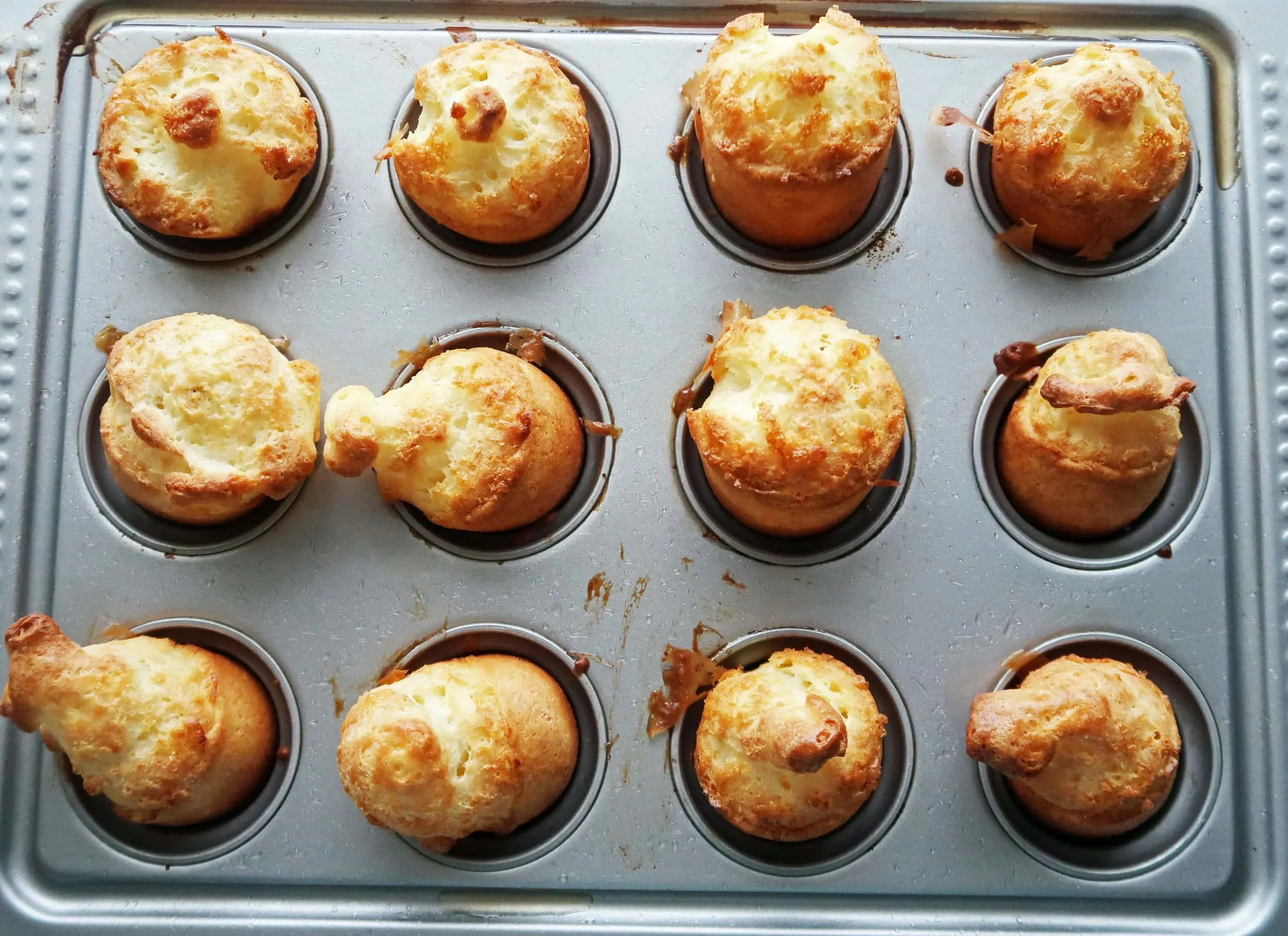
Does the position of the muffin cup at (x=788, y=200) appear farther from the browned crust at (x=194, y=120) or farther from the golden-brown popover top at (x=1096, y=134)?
the browned crust at (x=194, y=120)

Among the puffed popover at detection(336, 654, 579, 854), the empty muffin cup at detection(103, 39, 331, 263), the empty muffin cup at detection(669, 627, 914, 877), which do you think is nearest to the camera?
the puffed popover at detection(336, 654, 579, 854)

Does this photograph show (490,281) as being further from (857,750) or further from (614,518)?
(857,750)

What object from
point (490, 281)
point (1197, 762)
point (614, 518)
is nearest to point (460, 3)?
point (490, 281)

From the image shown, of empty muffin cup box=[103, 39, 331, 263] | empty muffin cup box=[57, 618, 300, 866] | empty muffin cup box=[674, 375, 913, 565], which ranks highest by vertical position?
empty muffin cup box=[103, 39, 331, 263]

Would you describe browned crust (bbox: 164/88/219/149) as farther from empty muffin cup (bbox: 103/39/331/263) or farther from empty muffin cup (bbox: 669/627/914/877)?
empty muffin cup (bbox: 669/627/914/877)

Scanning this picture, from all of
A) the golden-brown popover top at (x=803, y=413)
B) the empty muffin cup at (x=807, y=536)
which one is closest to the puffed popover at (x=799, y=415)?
the golden-brown popover top at (x=803, y=413)

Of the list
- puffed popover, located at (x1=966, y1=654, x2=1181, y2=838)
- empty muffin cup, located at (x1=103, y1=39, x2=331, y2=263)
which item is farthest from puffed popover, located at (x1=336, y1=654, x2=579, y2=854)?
empty muffin cup, located at (x1=103, y1=39, x2=331, y2=263)

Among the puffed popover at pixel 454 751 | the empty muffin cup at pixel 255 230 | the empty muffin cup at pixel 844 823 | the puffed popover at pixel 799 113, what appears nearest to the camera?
the puffed popover at pixel 454 751
